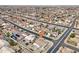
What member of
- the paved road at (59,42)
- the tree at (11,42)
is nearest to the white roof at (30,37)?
the tree at (11,42)

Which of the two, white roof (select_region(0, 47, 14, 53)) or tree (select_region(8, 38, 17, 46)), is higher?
tree (select_region(8, 38, 17, 46))

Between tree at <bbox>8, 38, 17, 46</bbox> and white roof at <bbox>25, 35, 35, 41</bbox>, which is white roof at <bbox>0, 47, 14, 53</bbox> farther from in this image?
white roof at <bbox>25, 35, 35, 41</bbox>

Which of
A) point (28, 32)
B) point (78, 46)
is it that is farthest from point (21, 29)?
point (78, 46)

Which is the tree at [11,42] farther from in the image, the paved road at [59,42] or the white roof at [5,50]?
the paved road at [59,42]

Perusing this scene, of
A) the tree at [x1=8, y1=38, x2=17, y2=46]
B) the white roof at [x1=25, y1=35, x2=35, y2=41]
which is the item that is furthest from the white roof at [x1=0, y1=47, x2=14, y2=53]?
the white roof at [x1=25, y1=35, x2=35, y2=41]

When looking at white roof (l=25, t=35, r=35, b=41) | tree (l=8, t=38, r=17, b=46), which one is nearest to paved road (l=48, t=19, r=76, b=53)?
white roof (l=25, t=35, r=35, b=41)

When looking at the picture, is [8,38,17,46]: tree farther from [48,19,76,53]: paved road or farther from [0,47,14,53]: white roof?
[48,19,76,53]: paved road

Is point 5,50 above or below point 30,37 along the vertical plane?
below

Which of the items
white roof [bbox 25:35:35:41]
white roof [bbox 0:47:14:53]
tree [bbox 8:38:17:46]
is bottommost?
white roof [bbox 0:47:14:53]

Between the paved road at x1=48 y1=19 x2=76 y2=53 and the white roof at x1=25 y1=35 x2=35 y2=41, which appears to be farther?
the white roof at x1=25 y1=35 x2=35 y2=41

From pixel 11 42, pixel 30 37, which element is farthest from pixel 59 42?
pixel 11 42

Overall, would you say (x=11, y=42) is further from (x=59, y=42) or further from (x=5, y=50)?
(x=59, y=42)
